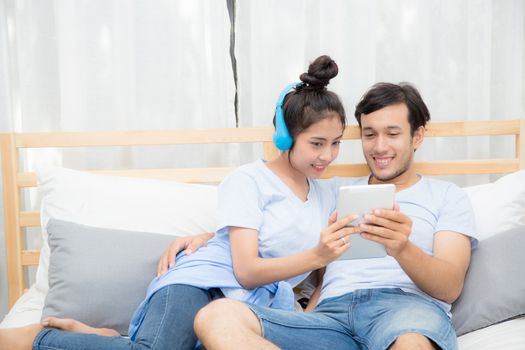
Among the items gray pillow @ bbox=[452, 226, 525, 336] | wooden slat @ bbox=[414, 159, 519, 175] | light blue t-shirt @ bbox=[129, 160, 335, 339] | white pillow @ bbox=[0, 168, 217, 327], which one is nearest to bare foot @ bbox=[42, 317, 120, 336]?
light blue t-shirt @ bbox=[129, 160, 335, 339]

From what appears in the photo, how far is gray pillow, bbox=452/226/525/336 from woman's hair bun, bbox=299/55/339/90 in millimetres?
624

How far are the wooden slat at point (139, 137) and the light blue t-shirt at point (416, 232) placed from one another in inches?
22.0

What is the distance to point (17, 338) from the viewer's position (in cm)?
118

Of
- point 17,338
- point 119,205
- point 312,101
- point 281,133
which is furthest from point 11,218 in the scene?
point 312,101

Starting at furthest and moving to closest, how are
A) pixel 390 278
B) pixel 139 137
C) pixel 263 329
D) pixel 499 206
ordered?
pixel 139 137 → pixel 499 206 → pixel 390 278 → pixel 263 329

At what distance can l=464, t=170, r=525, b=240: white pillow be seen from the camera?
60.2 inches

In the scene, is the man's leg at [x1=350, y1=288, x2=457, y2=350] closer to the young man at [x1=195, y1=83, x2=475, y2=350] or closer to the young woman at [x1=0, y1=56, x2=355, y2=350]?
the young man at [x1=195, y1=83, x2=475, y2=350]

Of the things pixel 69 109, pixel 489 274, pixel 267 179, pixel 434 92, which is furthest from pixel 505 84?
pixel 69 109

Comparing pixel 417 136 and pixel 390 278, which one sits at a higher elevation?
pixel 417 136

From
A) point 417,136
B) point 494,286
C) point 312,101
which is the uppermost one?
point 312,101

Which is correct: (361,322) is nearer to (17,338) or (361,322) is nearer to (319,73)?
(319,73)

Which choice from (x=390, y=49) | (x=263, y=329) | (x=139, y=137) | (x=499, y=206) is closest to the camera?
(x=263, y=329)

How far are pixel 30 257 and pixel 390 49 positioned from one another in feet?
4.83

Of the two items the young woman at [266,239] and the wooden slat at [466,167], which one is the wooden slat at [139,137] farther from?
the wooden slat at [466,167]
